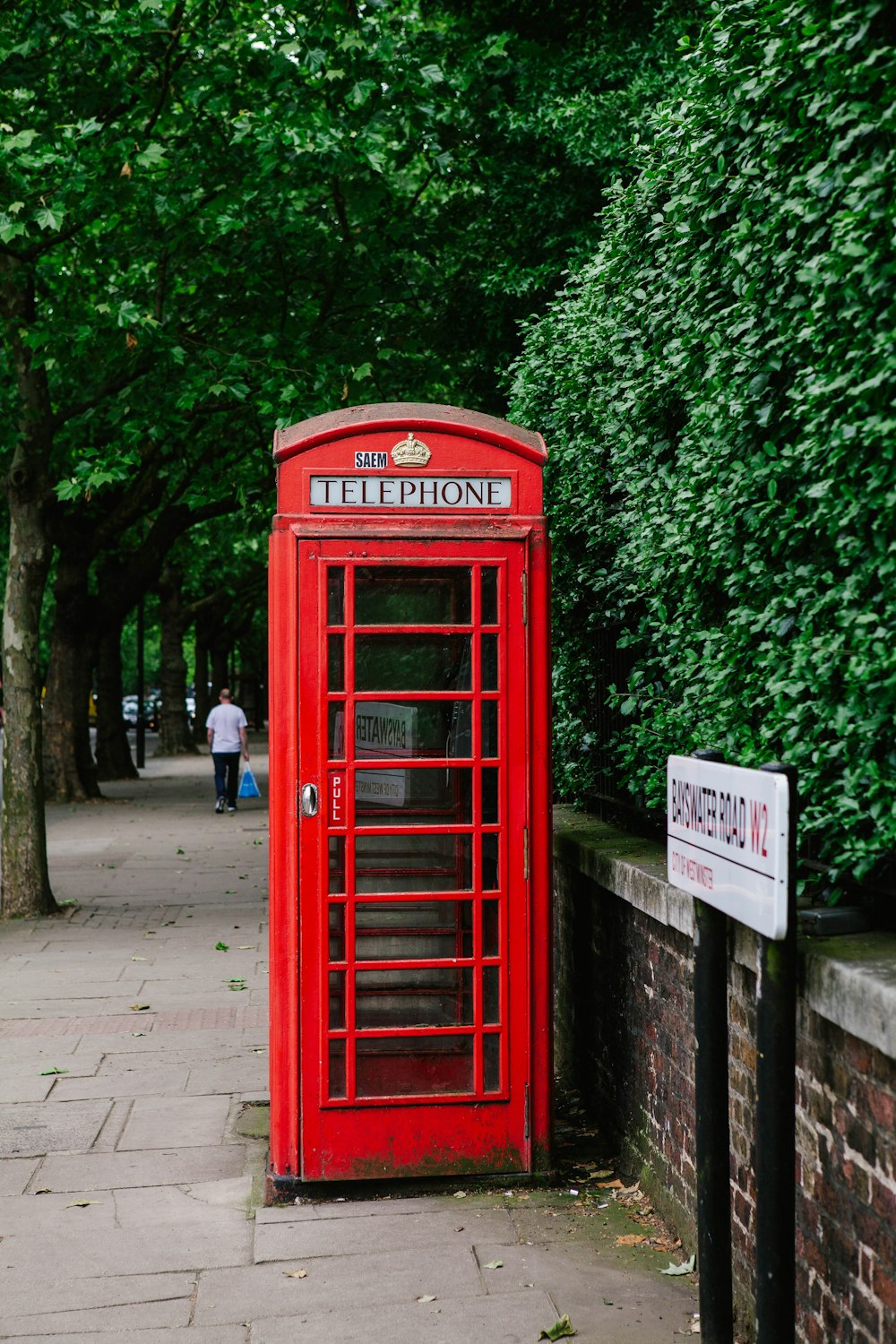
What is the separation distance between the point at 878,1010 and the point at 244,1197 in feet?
10.3

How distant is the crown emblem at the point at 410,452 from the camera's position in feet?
17.1

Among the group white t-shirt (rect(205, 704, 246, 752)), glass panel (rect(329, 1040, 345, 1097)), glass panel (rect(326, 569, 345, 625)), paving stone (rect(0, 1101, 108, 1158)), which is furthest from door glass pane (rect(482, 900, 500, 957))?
white t-shirt (rect(205, 704, 246, 752))

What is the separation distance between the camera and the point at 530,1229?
483 cm

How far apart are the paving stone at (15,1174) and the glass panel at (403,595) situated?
257cm

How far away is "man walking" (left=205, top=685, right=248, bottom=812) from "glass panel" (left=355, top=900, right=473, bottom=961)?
48.8ft

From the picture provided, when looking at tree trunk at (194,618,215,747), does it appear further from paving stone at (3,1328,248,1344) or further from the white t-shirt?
paving stone at (3,1328,248,1344)

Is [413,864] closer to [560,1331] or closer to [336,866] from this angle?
[336,866]

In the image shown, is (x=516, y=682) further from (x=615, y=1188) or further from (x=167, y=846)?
(x=167, y=846)

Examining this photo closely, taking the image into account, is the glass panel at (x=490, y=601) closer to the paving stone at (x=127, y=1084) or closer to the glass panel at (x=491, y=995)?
the glass panel at (x=491, y=995)

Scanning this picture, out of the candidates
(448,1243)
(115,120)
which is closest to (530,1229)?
(448,1243)

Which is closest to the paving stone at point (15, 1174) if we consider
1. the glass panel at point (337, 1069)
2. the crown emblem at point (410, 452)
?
the glass panel at point (337, 1069)

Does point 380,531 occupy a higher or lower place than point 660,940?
higher

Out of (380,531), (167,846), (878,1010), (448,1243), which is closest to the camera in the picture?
(878,1010)

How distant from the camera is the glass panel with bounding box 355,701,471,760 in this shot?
5.12 metres
